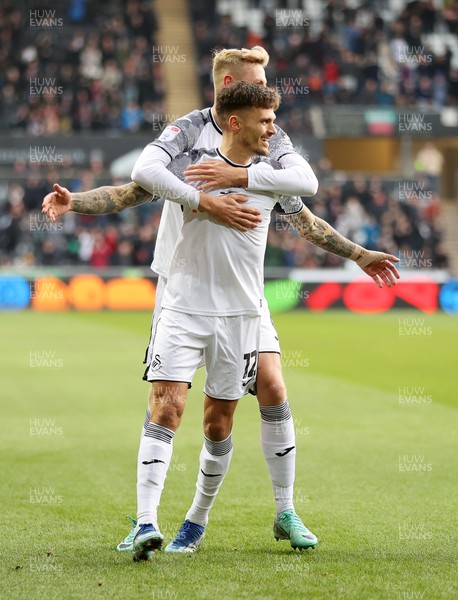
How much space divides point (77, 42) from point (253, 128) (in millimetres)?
27421

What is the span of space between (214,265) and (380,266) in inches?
42.2

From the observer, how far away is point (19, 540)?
18.4 ft

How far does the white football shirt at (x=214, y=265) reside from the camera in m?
5.38

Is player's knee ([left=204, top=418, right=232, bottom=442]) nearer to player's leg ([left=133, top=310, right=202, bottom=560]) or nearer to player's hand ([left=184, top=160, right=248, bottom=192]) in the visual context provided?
player's leg ([left=133, top=310, right=202, bottom=560])

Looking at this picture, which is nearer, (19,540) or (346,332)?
(19,540)

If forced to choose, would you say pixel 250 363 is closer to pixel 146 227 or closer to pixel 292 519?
pixel 292 519

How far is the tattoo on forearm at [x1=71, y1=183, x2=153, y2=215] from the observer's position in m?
5.63

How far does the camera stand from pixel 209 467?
5617 millimetres

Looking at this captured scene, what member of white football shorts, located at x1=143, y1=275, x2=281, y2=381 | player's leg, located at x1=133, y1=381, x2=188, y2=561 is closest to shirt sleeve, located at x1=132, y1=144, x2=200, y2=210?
white football shorts, located at x1=143, y1=275, x2=281, y2=381

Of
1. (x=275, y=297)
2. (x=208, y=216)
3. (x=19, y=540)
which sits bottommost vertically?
(x=275, y=297)

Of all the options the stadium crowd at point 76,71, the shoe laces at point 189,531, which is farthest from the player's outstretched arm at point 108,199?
the stadium crowd at point 76,71

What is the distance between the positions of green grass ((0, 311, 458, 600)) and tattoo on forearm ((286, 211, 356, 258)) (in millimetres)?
1535

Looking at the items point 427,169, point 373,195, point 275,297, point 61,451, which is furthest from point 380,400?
point 427,169

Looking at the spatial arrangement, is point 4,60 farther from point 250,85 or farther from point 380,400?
point 250,85
